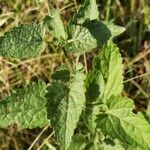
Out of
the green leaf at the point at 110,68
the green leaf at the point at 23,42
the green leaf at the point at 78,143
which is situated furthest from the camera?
the green leaf at the point at 78,143

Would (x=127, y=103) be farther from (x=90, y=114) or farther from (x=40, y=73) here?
(x=40, y=73)

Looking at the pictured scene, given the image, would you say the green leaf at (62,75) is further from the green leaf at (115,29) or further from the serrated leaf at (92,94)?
the green leaf at (115,29)

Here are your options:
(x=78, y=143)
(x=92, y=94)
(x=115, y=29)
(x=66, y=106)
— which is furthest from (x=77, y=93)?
(x=78, y=143)

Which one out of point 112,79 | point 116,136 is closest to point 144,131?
point 116,136

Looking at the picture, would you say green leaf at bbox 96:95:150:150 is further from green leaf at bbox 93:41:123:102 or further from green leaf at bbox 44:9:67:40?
green leaf at bbox 44:9:67:40

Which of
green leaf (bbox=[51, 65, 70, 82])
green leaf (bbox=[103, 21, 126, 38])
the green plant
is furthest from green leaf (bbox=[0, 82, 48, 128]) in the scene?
green leaf (bbox=[103, 21, 126, 38])

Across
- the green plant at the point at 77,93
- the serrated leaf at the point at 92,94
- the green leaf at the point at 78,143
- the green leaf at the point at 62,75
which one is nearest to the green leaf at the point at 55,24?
the green plant at the point at 77,93

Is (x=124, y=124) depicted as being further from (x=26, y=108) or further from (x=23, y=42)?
(x=23, y=42)
